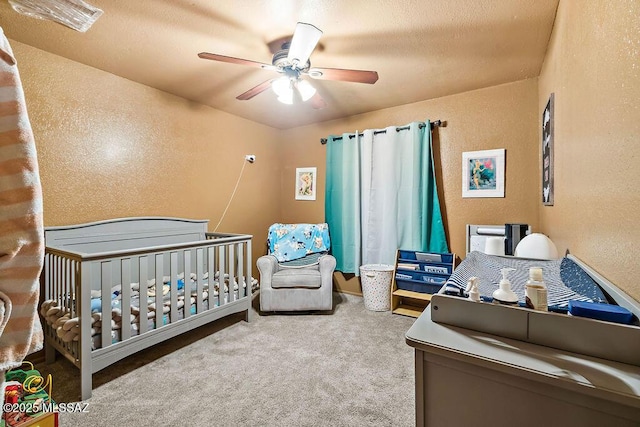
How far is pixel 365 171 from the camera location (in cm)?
331

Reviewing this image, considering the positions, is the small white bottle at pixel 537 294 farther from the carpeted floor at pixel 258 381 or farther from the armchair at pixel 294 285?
the armchair at pixel 294 285

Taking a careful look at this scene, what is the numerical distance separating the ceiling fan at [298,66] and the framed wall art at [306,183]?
163cm

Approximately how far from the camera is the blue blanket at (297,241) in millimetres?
3188

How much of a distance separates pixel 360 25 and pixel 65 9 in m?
1.63

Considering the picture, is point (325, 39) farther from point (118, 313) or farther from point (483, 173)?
point (118, 313)

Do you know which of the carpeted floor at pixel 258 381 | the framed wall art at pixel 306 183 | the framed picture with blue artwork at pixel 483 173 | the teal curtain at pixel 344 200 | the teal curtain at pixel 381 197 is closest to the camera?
the carpeted floor at pixel 258 381

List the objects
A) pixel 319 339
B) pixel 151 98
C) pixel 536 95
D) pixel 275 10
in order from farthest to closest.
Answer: pixel 151 98 < pixel 536 95 < pixel 319 339 < pixel 275 10

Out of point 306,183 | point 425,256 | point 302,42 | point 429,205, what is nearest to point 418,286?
point 425,256

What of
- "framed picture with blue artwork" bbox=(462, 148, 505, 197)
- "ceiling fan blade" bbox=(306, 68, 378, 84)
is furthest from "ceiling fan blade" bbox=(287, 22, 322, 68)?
"framed picture with blue artwork" bbox=(462, 148, 505, 197)

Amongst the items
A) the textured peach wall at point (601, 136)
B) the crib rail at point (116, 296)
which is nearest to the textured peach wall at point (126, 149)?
the crib rail at point (116, 296)

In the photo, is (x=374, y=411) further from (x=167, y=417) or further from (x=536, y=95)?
(x=536, y=95)

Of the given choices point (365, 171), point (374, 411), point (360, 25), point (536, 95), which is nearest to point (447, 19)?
point (360, 25)

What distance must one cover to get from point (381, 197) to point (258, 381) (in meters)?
2.19

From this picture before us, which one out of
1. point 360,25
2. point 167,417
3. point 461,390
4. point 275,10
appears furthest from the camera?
point 360,25
